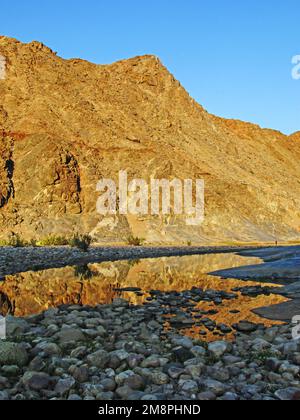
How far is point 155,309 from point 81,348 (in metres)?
4.32

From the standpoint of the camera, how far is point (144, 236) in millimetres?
44125

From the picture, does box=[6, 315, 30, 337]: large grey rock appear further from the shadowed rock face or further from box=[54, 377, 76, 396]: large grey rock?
the shadowed rock face

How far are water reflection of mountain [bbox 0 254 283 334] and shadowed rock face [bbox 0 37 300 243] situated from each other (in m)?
21.7

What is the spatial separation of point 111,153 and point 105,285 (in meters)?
38.1

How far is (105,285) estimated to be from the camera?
15547mm

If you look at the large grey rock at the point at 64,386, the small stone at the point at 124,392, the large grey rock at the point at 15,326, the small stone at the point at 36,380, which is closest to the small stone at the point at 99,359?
the large grey rock at the point at 64,386

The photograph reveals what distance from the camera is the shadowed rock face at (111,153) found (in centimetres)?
4519

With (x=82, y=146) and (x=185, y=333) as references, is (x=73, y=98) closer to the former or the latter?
(x=82, y=146)

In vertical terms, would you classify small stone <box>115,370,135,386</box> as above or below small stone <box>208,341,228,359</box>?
above

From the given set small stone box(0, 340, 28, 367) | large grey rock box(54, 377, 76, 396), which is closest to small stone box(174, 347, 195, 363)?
large grey rock box(54, 377, 76, 396)

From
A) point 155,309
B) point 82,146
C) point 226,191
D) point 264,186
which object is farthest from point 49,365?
point 264,186

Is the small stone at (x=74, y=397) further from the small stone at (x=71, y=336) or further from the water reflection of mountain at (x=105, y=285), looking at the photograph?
the water reflection of mountain at (x=105, y=285)

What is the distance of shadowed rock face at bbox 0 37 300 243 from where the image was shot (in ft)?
148

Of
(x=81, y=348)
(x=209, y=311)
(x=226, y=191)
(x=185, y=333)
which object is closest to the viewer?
(x=81, y=348)
